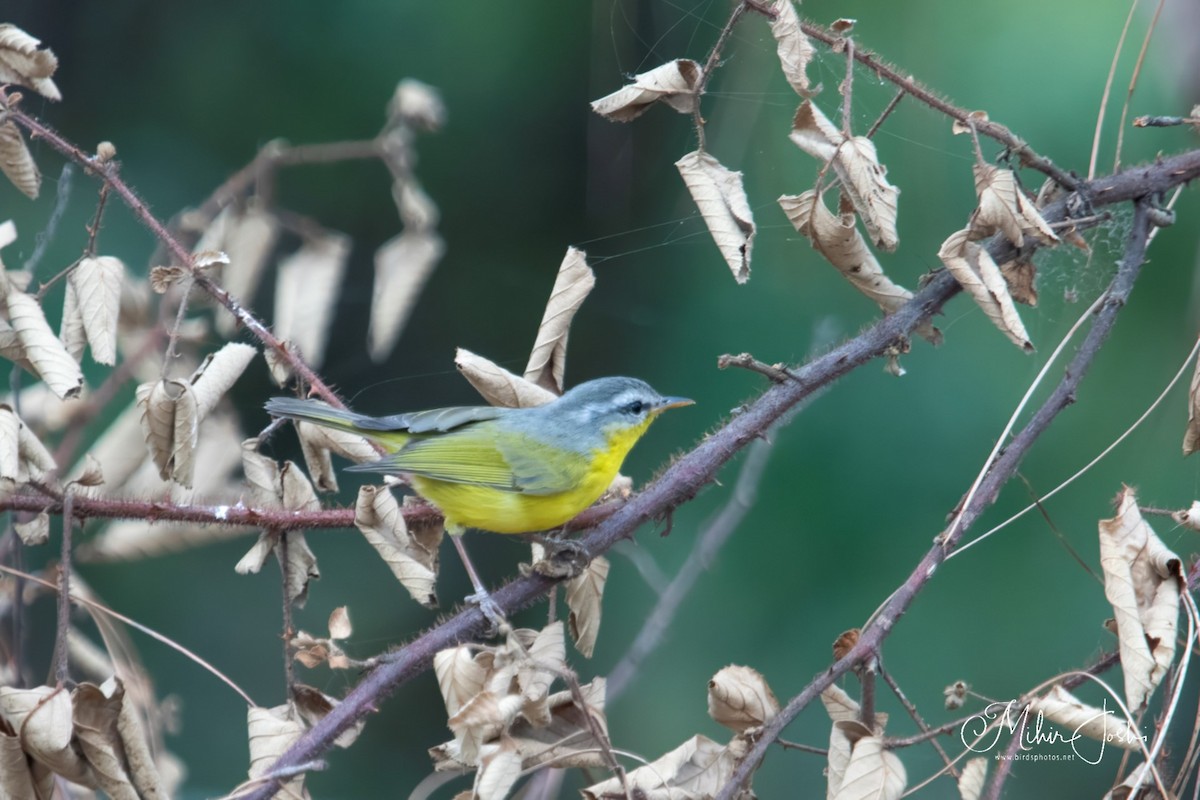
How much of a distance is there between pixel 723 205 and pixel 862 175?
0.26m

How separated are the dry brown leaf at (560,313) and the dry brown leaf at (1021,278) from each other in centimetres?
88

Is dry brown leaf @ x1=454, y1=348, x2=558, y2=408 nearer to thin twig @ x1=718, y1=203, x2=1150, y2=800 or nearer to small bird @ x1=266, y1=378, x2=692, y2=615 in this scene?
small bird @ x1=266, y1=378, x2=692, y2=615

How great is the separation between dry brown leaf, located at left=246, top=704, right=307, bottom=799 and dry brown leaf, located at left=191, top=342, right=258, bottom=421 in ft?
2.03

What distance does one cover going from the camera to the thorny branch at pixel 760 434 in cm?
176

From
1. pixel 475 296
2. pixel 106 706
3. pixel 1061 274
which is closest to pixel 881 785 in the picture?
pixel 106 706

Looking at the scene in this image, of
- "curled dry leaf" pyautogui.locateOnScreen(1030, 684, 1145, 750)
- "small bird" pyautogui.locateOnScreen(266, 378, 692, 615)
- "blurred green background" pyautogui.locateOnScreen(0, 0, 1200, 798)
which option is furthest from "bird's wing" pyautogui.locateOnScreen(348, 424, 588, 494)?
"curled dry leaf" pyautogui.locateOnScreen(1030, 684, 1145, 750)

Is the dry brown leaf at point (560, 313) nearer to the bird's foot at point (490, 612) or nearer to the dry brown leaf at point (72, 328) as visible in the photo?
the bird's foot at point (490, 612)

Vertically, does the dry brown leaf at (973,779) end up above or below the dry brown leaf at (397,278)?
below

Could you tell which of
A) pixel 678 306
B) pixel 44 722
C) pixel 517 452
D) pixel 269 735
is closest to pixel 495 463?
pixel 517 452

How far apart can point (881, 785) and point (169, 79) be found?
392 cm

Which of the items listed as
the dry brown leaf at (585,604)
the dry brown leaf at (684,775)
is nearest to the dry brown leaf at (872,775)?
the dry brown leaf at (684,775)

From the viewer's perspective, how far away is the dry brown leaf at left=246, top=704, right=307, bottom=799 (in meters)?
1.87

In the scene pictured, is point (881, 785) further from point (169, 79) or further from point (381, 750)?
point (169, 79)

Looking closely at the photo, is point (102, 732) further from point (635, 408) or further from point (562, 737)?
point (635, 408)
